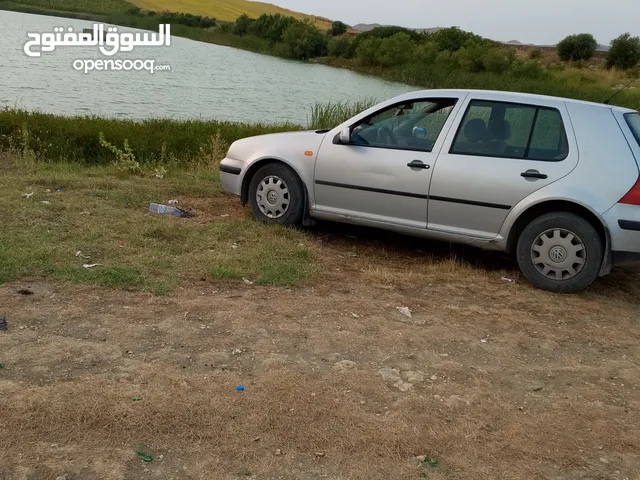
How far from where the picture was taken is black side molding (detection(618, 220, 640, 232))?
5551 mm

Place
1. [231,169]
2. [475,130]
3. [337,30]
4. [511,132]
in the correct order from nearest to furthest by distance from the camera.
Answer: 1. [511,132]
2. [475,130]
3. [231,169]
4. [337,30]

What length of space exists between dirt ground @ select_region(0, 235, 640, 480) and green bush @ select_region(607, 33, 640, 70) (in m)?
56.4

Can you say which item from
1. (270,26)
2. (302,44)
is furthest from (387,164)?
(270,26)

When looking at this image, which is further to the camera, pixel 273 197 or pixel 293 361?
pixel 273 197

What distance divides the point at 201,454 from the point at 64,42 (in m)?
48.3

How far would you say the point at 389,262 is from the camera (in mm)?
6672

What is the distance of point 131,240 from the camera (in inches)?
255

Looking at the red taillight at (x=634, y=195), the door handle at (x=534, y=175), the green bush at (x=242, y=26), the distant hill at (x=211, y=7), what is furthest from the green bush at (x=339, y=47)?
the red taillight at (x=634, y=195)

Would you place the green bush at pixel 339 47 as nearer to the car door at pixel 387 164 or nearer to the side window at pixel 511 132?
the car door at pixel 387 164

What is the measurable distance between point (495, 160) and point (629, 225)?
124 cm

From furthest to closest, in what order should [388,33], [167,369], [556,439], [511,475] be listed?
[388,33] → [167,369] → [556,439] → [511,475]

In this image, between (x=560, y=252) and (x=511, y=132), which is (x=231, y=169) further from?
(x=560, y=252)

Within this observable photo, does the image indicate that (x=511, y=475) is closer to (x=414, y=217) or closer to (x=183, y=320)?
(x=183, y=320)

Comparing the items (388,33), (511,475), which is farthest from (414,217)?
(388,33)
